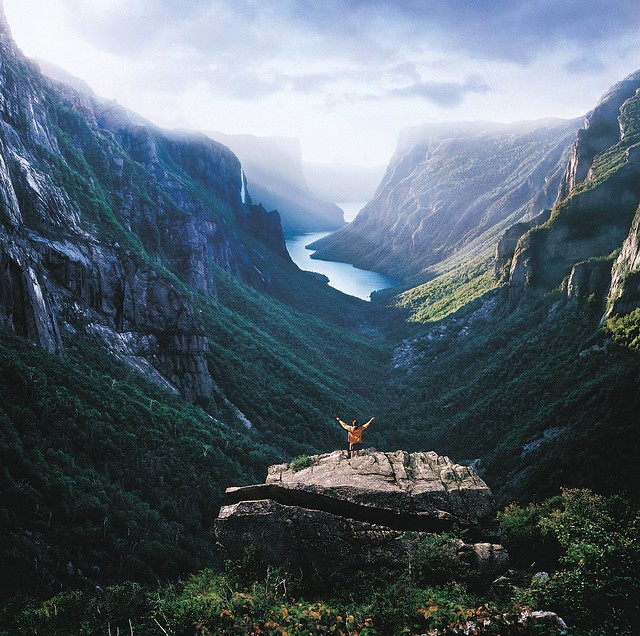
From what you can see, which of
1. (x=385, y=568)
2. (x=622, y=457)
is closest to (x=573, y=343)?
(x=622, y=457)

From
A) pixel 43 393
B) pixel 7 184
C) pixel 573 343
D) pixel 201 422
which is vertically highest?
pixel 7 184

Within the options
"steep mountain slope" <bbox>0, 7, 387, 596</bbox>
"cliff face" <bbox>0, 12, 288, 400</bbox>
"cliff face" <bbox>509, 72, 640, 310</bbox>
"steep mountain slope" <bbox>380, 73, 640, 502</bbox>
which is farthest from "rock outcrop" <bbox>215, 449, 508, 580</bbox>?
"cliff face" <bbox>509, 72, 640, 310</bbox>

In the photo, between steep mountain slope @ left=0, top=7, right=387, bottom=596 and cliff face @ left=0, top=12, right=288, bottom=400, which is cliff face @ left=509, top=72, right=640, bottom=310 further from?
cliff face @ left=0, top=12, right=288, bottom=400

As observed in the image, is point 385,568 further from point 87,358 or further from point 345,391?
point 345,391

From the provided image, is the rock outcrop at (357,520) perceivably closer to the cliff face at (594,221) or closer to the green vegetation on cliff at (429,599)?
the green vegetation on cliff at (429,599)

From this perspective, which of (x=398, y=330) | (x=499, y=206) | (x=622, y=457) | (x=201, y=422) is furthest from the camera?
(x=499, y=206)

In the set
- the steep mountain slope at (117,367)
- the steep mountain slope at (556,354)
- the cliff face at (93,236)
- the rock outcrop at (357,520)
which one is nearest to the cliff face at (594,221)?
the steep mountain slope at (556,354)
